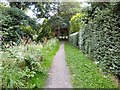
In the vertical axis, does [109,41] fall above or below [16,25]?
above

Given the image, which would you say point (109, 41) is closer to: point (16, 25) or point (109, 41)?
point (109, 41)

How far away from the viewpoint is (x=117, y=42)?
8211 millimetres

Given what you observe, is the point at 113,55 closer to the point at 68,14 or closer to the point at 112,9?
the point at 112,9

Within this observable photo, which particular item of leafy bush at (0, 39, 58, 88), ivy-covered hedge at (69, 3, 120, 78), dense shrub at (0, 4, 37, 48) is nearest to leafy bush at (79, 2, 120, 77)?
ivy-covered hedge at (69, 3, 120, 78)

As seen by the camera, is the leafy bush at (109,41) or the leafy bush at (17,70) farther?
the leafy bush at (109,41)

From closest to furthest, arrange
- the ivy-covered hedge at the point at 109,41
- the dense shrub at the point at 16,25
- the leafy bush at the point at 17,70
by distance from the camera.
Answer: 1. the leafy bush at the point at 17,70
2. the ivy-covered hedge at the point at 109,41
3. the dense shrub at the point at 16,25

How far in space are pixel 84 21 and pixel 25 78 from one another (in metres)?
7.73

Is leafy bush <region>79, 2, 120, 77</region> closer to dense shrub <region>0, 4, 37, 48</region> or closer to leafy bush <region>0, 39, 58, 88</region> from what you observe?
leafy bush <region>0, 39, 58, 88</region>

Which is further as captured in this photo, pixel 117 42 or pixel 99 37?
pixel 99 37

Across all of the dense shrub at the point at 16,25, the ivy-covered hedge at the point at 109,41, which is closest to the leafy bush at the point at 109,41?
the ivy-covered hedge at the point at 109,41

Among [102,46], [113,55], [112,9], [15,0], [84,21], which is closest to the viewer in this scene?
[113,55]

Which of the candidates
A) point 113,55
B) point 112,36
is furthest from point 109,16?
point 113,55

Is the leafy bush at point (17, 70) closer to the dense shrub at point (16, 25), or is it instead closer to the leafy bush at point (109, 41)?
the leafy bush at point (109, 41)

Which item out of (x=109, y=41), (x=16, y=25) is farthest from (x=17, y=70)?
(x=16, y=25)
